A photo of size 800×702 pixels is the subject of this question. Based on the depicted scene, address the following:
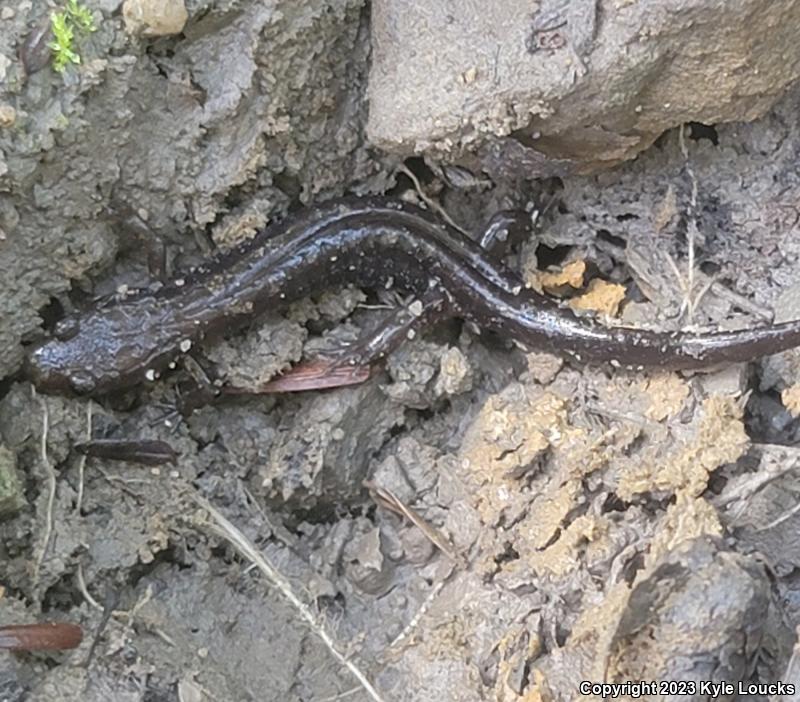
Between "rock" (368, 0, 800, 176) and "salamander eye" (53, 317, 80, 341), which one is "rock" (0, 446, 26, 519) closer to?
"salamander eye" (53, 317, 80, 341)

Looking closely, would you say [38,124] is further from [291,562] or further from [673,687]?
[673,687]

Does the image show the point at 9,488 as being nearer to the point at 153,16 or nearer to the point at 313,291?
the point at 313,291

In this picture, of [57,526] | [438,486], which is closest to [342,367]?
[438,486]

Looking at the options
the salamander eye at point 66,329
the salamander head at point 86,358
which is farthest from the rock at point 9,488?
the salamander eye at point 66,329

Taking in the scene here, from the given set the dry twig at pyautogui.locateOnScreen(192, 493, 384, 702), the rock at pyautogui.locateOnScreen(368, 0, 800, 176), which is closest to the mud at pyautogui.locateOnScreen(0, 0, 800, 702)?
the dry twig at pyautogui.locateOnScreen(192, 493, 384, 702)

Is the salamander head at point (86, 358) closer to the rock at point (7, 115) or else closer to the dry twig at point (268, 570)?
the dry twig at point (268, 570)

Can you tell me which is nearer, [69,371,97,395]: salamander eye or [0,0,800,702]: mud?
[0,0,800,702]: mud
